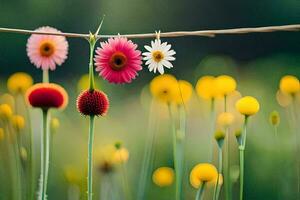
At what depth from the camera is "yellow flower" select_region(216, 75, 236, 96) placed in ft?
4.32

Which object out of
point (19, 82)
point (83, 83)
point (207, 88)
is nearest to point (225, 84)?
point (207, 88)

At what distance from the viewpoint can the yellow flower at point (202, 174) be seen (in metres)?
1.27

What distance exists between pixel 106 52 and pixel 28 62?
21cm

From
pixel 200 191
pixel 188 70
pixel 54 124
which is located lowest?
pixel 200 191

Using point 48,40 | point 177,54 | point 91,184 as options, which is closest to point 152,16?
point 177,54

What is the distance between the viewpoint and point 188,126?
1.32 m

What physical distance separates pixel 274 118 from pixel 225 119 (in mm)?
101

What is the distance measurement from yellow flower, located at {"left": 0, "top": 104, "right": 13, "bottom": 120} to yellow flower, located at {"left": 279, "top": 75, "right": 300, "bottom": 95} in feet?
1.66

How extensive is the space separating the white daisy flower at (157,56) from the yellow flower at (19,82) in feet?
0.80

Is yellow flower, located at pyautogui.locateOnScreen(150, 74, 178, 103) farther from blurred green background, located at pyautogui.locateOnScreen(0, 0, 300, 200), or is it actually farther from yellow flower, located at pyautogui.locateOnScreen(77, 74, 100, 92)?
yellow flower, located at pyautogui.locateOnScreen(77, 74, 100, 92)

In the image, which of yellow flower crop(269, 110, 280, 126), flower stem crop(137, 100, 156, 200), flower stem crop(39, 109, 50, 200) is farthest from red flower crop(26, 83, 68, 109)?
yellow flower crop(269, 110, 280, 126)

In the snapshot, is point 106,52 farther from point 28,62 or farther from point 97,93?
point 28,62

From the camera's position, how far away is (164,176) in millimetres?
1318

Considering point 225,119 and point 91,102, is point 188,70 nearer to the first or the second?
point 225,119
